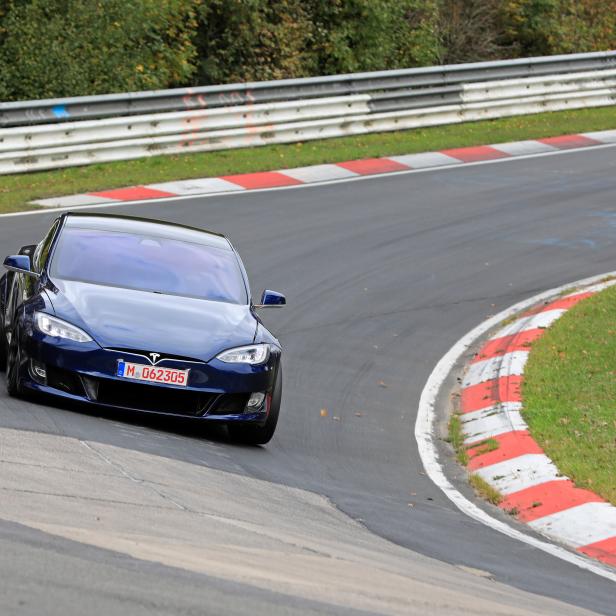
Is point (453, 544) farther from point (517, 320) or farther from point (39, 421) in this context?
point (517, 320)

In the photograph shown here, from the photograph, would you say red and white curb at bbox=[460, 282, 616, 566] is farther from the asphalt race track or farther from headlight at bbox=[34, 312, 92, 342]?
headlight at bbox=[34, 312, 92, 342]

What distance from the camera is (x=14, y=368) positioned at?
918cm

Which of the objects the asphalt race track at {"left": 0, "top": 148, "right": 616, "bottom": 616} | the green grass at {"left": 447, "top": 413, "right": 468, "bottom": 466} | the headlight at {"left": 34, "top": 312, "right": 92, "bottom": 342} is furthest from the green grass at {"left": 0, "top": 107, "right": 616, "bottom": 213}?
the headlight at {"left": 34, "top": 312, "right": 92, "bottom": 342}

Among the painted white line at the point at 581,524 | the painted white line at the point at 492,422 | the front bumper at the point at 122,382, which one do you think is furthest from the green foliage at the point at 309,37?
the painted white line at the point at 581,524

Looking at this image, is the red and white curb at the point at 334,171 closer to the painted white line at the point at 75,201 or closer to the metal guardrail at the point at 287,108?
the painted white line at the point at 75,201

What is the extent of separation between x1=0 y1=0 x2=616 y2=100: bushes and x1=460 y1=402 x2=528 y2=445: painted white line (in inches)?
581

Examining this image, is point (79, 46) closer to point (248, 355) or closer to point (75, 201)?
point (75, 201)

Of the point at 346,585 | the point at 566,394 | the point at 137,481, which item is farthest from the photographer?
the point at 566,394

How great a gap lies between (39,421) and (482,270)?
9125 mm

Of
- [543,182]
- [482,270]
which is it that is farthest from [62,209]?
[543,182]

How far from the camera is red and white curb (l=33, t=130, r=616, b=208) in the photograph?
18.9 metres

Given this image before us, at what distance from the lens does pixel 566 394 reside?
11656 mm

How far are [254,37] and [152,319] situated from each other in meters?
21.8

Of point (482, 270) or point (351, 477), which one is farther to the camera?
point (482, 270)
